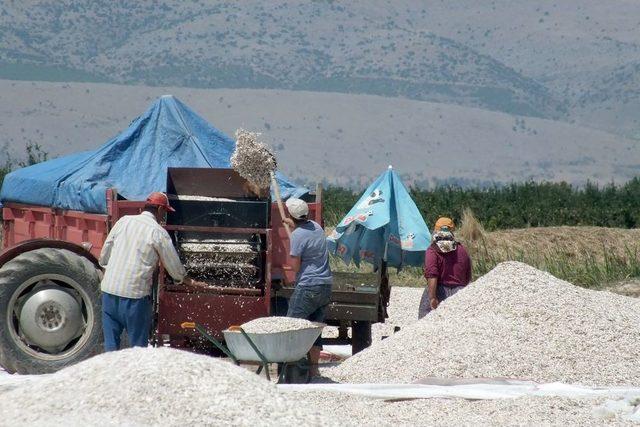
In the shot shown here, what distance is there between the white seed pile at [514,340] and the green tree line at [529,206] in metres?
21.9

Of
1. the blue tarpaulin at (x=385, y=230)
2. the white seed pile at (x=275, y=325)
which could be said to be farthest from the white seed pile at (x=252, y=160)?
the white seed pile at (x=275, y=325)

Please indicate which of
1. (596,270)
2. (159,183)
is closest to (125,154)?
(159,183)

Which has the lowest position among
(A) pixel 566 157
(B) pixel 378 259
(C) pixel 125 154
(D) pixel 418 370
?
(D) pixel 418 370

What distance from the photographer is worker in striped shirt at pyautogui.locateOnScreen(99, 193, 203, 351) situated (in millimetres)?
10773

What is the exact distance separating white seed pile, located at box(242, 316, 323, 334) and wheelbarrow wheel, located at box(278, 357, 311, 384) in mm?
344

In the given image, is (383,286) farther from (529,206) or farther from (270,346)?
(529,206)

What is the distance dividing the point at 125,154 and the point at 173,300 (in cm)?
265

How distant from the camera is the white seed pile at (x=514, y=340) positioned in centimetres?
1151

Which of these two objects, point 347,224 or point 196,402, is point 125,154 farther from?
point 196,402

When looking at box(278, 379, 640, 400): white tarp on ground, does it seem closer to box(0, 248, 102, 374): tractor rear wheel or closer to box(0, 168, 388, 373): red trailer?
box(0, 168, 388, 373): red trailer

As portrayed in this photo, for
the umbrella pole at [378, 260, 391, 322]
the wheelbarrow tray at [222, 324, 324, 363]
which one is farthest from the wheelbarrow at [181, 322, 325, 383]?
the umbrella pole at [378, 260, 391, 322]

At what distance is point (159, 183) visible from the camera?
13508 mm

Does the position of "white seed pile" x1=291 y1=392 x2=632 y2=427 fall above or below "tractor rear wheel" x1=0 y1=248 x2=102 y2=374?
below

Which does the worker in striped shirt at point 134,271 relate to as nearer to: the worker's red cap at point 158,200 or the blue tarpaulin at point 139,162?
the worker's red cap at point 158,200
